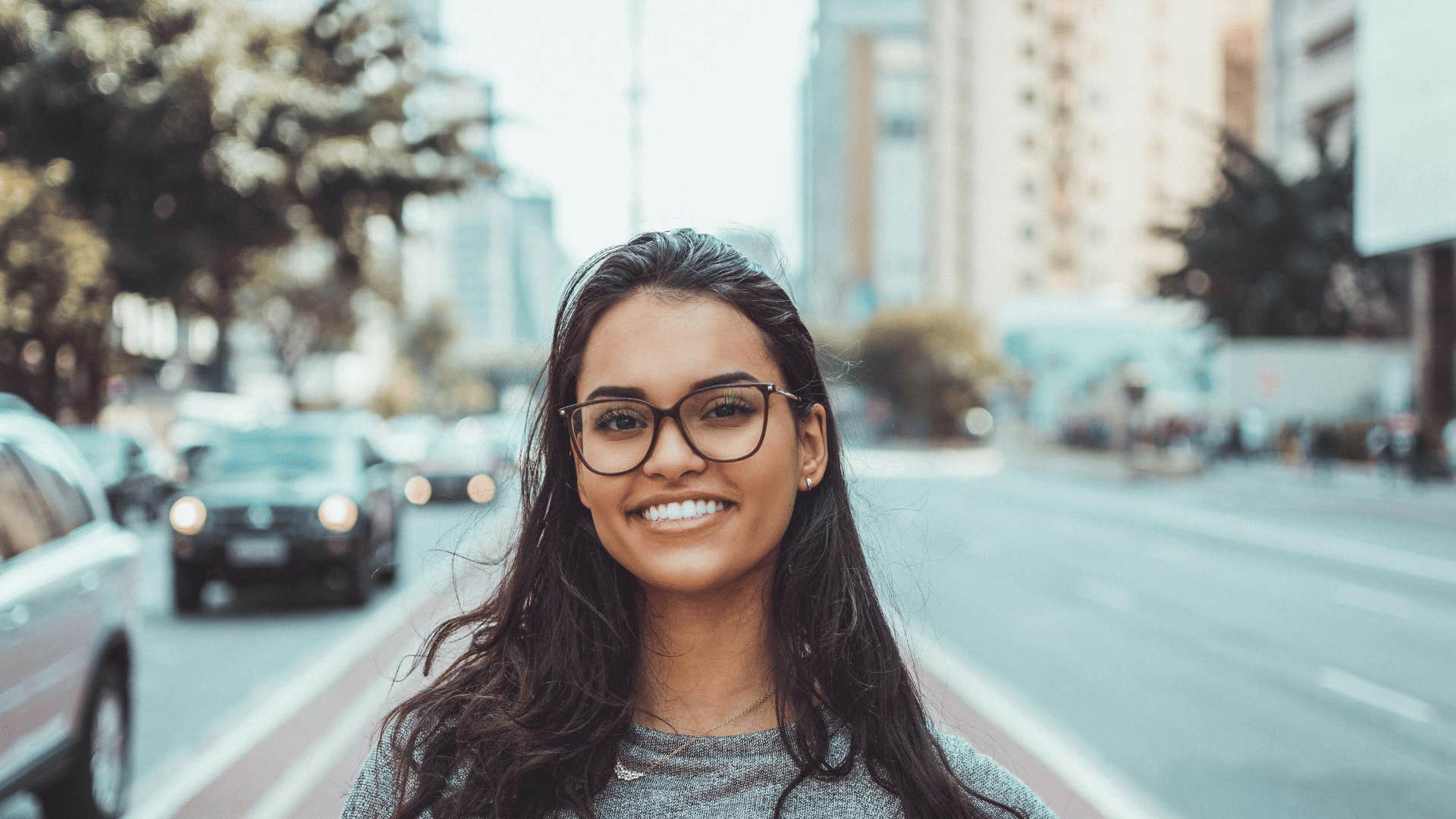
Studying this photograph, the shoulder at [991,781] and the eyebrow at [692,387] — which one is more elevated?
the eyebrow at [692,387]

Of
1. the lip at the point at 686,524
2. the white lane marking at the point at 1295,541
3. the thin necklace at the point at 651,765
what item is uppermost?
the lip at the point at 686,524

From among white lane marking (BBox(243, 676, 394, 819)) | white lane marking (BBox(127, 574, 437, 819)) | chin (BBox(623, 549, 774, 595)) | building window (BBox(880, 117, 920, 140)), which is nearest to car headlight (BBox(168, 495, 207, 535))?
white lane marking (BBox(127, 574, 437, 819))

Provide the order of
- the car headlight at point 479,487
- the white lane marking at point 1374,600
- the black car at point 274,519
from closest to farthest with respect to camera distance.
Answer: the black car at point 274,519, the white lane marking at point 1374,600, the car headlight at point 479,487

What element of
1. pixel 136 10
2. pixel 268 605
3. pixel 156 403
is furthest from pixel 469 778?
pixel 156 403

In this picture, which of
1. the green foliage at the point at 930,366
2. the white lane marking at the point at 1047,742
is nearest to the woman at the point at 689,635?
the white lane marking at the point at 1047,742

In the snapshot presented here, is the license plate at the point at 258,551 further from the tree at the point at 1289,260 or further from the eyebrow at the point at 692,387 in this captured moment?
the tree at the point at 1289,260

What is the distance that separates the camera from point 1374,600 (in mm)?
15352

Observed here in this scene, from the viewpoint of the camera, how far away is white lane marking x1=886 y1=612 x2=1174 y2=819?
6.70 metres

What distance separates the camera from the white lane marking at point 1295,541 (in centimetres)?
1844

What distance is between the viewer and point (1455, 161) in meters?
25.8

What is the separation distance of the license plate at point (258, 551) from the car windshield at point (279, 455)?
3.11 feet

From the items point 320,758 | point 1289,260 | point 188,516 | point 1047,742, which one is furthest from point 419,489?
point 1289,260

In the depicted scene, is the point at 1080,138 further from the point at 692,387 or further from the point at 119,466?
the point at 692,387

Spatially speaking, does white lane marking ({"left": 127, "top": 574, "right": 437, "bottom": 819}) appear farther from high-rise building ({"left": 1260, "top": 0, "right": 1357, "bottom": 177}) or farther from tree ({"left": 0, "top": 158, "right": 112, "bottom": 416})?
high-rise building ({"left": 1260, "top": 0, "right": 1357, "bottom": 177})
